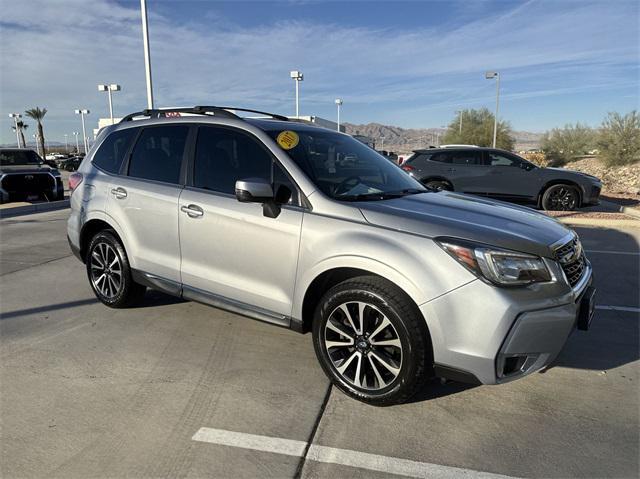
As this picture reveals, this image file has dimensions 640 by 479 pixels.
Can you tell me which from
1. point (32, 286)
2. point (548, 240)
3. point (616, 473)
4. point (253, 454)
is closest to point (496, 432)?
Result: point (616, 473)

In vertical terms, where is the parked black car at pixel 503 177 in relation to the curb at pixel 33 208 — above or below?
above

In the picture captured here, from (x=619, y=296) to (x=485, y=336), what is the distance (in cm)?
360

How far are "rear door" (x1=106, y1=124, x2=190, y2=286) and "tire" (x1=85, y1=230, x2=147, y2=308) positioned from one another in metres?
0.19

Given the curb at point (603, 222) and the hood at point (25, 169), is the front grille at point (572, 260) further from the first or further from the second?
the hood at point (25, 169)

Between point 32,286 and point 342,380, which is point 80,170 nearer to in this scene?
point 32,286

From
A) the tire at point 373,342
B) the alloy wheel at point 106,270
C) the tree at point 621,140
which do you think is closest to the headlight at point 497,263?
the tire at point 373,342

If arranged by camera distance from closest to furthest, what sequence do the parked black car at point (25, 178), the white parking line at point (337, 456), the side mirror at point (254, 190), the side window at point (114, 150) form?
the white parking line at point (337, 456) < the side mirror at point (254, 190) < the side window at point (114, 150) < the parked black car at point (25, 178)

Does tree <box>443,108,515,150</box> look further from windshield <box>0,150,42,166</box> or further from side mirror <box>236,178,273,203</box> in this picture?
side mirror <box>236,178,273,203</box>

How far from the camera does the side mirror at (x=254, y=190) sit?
10.3ft

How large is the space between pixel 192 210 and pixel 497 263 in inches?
93.2

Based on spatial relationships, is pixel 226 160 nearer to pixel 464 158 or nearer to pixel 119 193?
pixel 119 193

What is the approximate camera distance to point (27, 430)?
276 centimetres

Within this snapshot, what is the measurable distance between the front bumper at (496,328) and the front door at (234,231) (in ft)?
3.65

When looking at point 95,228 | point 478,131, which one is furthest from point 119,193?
point 478,131
